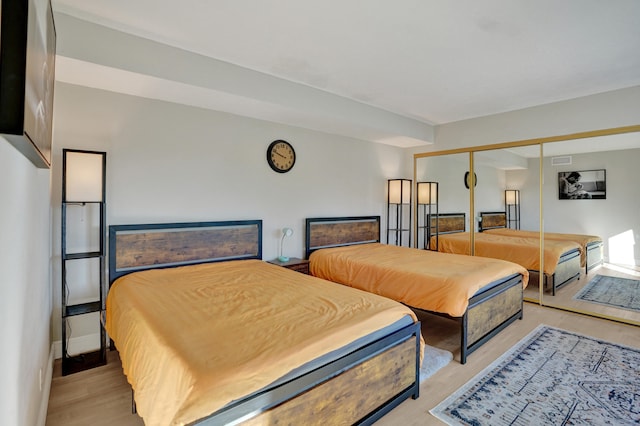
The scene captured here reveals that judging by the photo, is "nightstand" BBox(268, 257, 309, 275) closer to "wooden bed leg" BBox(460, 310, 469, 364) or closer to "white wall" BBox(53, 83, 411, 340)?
"white wall" BBox(53, 83, 411, 340)

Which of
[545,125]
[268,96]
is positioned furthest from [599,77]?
[268,96]

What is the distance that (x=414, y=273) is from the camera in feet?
10.4

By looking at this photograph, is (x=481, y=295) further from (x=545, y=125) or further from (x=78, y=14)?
(x=78, y=14)

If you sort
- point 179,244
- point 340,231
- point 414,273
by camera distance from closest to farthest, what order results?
1. point 414,273
2. point 179,244
3. point 340,231

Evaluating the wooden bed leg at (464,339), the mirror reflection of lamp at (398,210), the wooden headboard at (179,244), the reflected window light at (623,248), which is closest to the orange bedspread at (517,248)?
the reflected window light at (623,248)

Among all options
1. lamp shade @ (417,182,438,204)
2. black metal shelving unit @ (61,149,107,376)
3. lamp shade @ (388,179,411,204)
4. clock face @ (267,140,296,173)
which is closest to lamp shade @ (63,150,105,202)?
black metal shelving unit @ (61,149,107,376)

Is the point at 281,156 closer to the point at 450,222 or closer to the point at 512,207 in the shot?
the point at 450,222

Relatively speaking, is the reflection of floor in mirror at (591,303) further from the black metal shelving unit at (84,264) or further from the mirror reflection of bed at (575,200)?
the black metal shelving unit at (84,264)

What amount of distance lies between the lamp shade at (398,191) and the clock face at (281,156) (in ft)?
6.48

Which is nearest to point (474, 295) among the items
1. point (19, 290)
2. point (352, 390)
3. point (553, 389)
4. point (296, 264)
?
point (553, 389)

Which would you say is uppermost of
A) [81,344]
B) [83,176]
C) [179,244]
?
[83,176]

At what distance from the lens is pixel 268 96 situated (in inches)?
130

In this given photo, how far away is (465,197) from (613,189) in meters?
1.74

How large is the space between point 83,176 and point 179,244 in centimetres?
106
